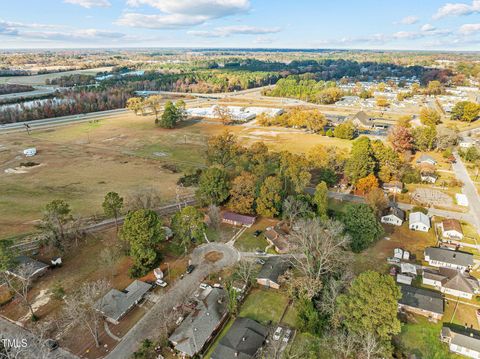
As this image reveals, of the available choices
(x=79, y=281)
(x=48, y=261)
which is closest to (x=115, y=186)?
(x=48, y=261)

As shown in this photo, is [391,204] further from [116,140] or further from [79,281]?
[116,140]

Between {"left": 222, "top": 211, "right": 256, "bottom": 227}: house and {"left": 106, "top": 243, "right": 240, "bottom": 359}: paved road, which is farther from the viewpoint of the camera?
{"left": 222, "top": 211, "right": 256, "bottom": 227}: house

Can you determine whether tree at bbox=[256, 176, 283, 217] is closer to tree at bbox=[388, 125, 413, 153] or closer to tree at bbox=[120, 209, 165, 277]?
tree at bbox=[120, 209, 165, 277]

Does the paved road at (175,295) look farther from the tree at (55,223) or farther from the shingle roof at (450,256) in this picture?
the shingle roof at (450,256)

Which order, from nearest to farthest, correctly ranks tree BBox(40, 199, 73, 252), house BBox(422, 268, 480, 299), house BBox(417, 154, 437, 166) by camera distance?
house BBox(422, 268, 480, 299) → tree BBox(40, 199, 73, 252) → house BBox(417, 154, 437, 166)

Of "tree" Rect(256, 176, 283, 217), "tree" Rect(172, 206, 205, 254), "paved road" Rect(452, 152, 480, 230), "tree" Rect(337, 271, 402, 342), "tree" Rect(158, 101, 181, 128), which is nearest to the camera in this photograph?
"tree" Rect(337, 271, 402, 342)

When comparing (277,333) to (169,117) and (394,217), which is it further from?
(169,117)

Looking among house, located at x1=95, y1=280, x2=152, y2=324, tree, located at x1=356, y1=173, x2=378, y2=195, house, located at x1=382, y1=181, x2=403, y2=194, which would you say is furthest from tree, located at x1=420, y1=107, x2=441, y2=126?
house, located at x1=95, y1=280, x2=152, y2=324
